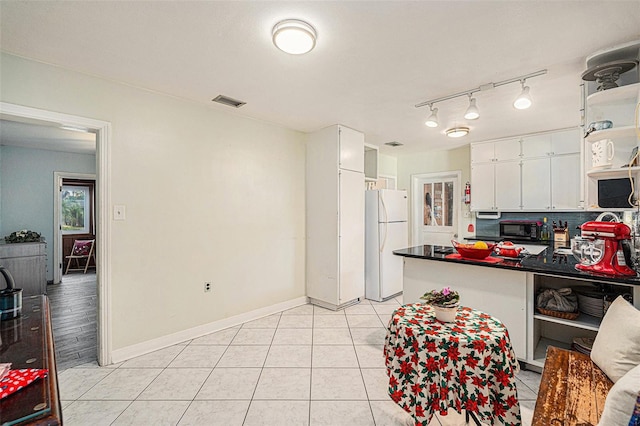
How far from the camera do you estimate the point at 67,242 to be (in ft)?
22.6

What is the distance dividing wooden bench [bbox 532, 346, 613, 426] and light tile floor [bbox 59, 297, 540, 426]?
0.51 m

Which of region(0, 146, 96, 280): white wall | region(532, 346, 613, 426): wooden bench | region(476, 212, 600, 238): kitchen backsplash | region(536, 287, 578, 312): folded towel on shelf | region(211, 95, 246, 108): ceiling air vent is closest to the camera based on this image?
region(532, 346, 613, 426): wooden bench

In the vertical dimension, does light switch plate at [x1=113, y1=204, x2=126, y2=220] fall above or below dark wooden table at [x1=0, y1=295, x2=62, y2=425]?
above

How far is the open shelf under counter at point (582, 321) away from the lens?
2119 millimetres

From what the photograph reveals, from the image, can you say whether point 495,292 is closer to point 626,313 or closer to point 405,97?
point 626,313

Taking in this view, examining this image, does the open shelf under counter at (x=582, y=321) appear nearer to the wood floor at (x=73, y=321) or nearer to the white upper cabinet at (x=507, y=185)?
the white upper cabinet at (x=507, y=185)

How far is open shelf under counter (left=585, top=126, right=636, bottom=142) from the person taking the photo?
204cm

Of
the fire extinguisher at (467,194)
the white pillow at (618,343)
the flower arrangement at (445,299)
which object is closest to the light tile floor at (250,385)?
the white pillow at (618,343)

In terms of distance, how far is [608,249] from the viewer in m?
2.01

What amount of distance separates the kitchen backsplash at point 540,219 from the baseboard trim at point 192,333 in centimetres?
334

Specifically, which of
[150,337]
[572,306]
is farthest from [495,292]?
[150,337]

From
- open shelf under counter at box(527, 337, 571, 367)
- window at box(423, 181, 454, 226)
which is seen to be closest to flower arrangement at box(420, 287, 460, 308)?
open shelf under counter at box(527, 337, 571, 367)

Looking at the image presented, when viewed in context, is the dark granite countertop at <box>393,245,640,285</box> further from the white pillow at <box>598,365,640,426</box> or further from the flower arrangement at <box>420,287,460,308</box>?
the white pillow at <box>598,365,640,426</box>

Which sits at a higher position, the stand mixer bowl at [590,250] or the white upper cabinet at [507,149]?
the white upper cabinet at [507,149]
